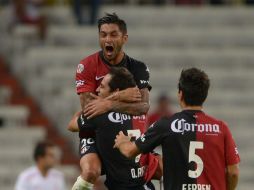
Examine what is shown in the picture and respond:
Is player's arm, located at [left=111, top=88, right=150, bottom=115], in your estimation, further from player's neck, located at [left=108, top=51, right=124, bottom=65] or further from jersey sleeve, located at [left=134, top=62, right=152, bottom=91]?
player's neck, located at [left=108, top=51, right=124, bottom=65]

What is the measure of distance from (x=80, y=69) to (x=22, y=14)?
8225mm

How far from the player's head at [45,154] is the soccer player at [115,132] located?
379cm

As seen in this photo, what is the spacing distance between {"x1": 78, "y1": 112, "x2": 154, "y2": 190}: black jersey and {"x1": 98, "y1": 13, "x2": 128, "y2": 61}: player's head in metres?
0.59

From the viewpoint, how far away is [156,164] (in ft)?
35.9

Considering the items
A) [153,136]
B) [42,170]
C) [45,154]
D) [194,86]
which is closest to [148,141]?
[153,136]

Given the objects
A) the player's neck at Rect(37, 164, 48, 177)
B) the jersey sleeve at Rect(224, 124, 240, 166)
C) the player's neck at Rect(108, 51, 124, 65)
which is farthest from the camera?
the player's neck at Rect(37, 164, 48, 177)

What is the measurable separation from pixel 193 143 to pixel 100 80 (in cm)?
139

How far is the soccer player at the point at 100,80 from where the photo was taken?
34.6 feet

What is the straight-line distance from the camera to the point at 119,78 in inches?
414

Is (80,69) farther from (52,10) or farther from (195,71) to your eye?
(52,10)

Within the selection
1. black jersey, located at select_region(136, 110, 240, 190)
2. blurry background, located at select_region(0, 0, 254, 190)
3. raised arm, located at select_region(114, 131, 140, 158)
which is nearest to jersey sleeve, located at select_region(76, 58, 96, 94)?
raised arm, located at select_region(114, 131, 140, 158)

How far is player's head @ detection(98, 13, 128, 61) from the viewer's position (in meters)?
10.8

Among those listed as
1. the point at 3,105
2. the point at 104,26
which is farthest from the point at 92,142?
the point at 3,105

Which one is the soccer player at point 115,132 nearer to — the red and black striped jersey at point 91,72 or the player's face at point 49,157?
the red and black striped jersey at point 91,72
